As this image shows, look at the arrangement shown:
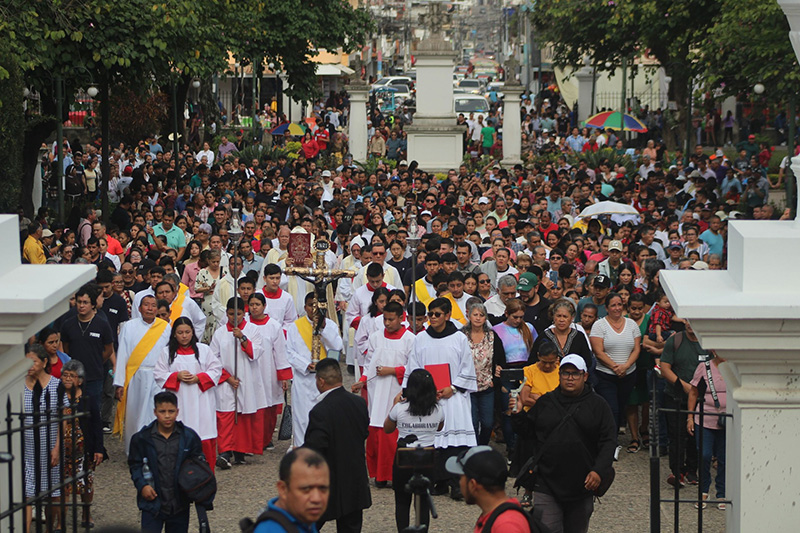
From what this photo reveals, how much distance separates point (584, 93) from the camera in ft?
149

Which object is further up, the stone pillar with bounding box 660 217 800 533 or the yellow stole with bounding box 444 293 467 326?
the stone pillar with bounding box 660 217 800 533

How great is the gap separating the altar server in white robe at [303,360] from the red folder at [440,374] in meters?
1.33

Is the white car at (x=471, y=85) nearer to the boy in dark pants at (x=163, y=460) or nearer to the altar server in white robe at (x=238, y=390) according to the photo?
the altar server in white robe at (x=238, y=390)

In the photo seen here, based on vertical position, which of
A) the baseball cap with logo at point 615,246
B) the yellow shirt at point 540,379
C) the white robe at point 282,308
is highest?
the baseball cap with logo at point 615,246

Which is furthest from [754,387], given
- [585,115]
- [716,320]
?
[585,115]

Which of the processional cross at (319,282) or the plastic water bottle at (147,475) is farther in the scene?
the processional cross at (319,282)

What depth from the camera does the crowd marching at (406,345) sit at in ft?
26.8

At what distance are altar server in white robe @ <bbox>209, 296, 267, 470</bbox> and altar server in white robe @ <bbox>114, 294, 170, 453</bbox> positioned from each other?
525mm

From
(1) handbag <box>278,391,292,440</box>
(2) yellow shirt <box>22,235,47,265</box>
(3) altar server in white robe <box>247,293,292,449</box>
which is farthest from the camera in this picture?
(2) yellow shirt <box>22,235,47,265</box>

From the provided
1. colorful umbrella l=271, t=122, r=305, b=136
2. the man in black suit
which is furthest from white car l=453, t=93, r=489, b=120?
the man in black suit

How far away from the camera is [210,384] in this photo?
408 inches

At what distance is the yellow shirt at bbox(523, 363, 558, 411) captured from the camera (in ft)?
32.9

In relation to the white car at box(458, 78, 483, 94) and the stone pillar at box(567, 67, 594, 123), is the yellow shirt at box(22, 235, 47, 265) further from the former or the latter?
the white car at box(458, 78, 483, 94)

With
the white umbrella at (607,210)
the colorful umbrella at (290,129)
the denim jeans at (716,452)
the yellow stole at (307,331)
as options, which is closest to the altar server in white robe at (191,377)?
the yellow stole at (307,331)
